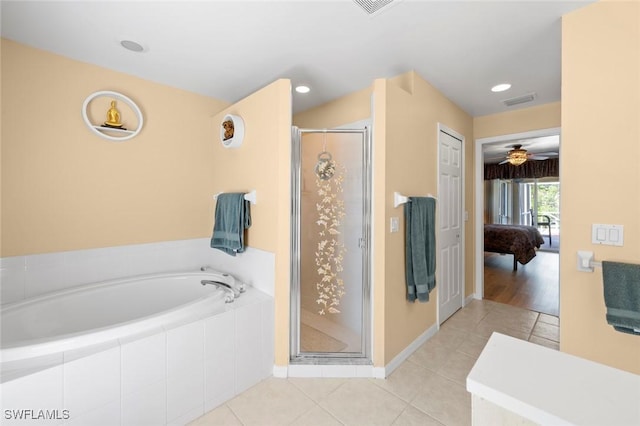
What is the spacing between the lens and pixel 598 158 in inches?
58.7

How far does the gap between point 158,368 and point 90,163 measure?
1.76m

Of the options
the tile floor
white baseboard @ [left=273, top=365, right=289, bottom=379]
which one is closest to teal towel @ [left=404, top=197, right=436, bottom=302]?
the tile floor

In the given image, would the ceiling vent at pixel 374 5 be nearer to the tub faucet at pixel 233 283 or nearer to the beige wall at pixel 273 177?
the beige wall at pixel 273 177

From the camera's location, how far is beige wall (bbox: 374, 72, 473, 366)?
201 centimetres

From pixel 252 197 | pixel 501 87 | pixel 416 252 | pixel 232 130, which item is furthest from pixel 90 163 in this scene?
pixel 501 87

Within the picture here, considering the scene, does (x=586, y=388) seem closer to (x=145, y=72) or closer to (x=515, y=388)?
(x=515, y=388)

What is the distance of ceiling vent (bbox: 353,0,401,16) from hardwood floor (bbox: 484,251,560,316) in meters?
3.52

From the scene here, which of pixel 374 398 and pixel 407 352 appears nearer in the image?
pixel 374 398

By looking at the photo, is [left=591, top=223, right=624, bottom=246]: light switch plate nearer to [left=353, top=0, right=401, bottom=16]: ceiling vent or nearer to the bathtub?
[left=353, top=0, right=401, bottom=16]: ceiling vent

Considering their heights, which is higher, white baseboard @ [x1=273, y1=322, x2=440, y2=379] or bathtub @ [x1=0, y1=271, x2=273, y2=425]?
bathtub @ [x1=0, y1=271, x2=273, y2=425]

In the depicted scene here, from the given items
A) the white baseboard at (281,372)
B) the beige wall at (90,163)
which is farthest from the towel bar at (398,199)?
the beige wall at (90,163)

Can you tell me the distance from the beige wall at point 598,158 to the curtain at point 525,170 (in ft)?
20.1

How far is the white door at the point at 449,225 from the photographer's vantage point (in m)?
2.78

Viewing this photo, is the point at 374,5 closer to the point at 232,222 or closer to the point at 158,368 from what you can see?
the point at 232,222
